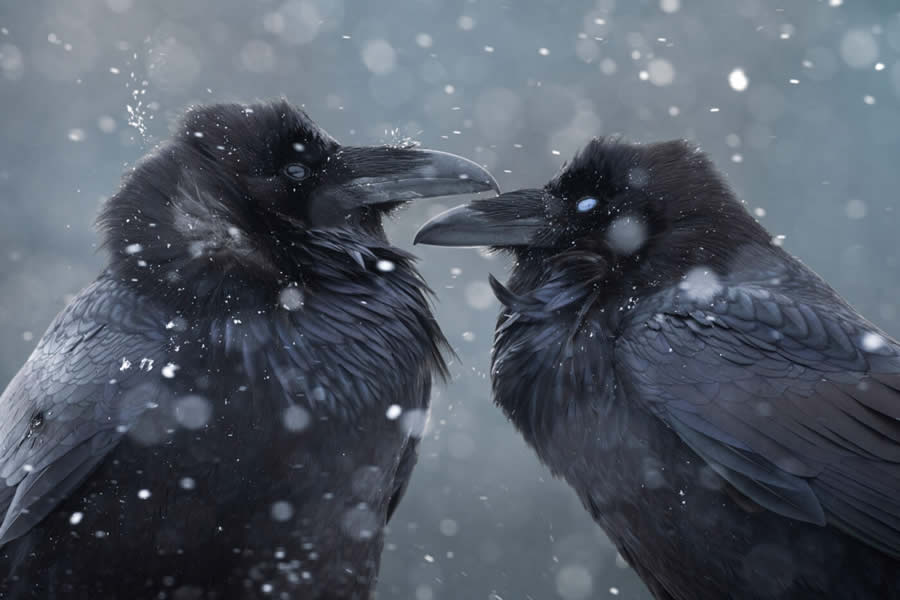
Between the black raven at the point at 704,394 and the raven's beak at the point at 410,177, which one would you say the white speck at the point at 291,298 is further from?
the black raven at the point at 704,394

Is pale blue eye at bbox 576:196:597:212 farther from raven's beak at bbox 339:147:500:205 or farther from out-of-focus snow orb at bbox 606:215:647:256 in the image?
raven's beak at bbox 339:147:500:205

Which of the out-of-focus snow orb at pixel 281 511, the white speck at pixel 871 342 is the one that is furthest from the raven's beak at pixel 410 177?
the white speck at pixel 871 342

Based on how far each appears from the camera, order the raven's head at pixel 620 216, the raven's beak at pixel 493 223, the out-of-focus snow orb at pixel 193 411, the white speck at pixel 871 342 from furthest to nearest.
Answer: the raven's beak at pixel 493 223 → the raven's head at pixel 620 216 → the white speck at pixel 871 342 → the out-of-focus snow orb at pixel 193 411

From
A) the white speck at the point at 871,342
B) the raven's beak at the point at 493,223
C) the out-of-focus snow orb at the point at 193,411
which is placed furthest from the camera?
the raven's beak at the point at 493,223

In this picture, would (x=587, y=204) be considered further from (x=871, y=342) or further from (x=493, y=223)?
(x=871, y=342)

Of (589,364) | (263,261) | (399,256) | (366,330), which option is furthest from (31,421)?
(589,364)

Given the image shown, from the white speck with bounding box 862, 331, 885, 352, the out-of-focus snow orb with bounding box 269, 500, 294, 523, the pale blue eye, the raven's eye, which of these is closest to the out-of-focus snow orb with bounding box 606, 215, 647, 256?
the pale blue eye

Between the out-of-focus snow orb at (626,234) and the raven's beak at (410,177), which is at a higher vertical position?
the raven's beak at (410,177)
